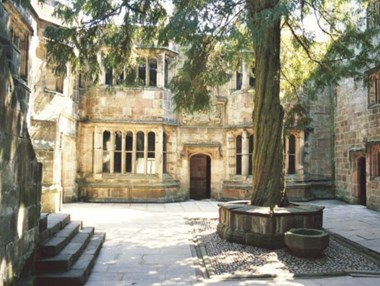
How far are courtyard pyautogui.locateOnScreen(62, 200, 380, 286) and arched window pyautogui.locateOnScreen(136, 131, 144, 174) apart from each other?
4.02 meters

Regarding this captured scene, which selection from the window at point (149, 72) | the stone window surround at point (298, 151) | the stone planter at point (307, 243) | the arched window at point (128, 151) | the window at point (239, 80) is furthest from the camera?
the window at point (239, 80)

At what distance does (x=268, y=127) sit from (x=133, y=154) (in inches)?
281

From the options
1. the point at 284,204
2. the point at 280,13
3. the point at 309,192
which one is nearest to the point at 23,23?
the point at 280,13

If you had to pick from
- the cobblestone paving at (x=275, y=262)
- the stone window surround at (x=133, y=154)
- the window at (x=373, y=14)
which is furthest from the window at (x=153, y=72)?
the cobblestone paving at (x=275, y=262)

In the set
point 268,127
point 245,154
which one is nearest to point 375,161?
point 245,154

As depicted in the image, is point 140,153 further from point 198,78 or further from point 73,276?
point 73,276

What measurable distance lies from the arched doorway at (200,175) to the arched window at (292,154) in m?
3.44

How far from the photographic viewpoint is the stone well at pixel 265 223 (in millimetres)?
6281

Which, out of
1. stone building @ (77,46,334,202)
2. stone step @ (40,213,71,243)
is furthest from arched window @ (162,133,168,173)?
stone step @ (40,213,71,243)

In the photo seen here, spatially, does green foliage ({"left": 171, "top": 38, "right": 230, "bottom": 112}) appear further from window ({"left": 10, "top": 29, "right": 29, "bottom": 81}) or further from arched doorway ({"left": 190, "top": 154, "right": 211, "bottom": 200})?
arched doorway ({"left": 190, "top": 154, "right": 211, "bottom": 200})

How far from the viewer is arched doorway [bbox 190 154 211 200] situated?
15.6m

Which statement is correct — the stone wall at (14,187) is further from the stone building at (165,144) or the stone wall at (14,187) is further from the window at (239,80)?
the window at (239,80)

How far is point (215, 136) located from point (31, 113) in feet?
23.1

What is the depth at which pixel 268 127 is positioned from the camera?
7.18 m
